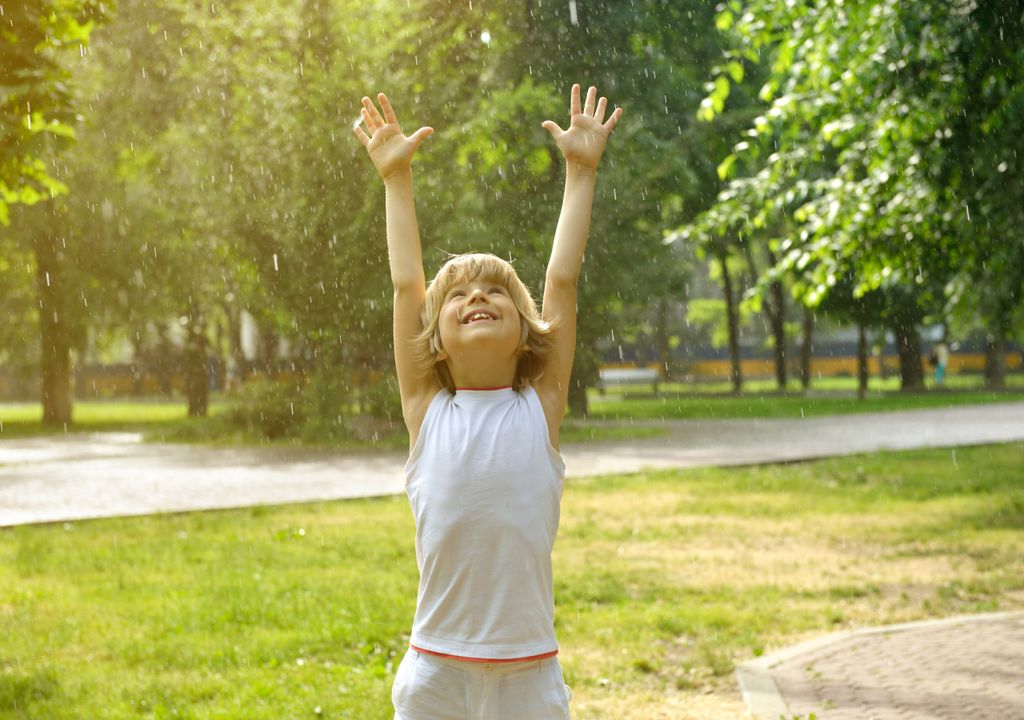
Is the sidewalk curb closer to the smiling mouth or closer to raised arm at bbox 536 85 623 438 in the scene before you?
raised arm at bbox 536 85 623 438

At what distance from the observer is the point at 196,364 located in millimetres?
33656

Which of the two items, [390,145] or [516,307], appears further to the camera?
[390,145]

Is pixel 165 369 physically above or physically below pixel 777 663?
above

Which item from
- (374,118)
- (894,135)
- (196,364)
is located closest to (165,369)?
(196,364)

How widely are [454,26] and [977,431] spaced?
45.9 feet

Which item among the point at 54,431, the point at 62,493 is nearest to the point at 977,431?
the point at 62,493

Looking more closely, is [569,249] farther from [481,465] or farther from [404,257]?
[481,465]

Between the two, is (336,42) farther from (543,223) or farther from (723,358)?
(723,358)

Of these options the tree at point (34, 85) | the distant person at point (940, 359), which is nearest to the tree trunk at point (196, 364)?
the tree at point (34, 85)

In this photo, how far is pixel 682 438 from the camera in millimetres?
22859

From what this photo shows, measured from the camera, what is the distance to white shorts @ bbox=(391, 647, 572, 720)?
8.90 feet

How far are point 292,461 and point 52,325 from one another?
14.8 metres

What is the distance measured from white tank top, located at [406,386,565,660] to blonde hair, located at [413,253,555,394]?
214mm

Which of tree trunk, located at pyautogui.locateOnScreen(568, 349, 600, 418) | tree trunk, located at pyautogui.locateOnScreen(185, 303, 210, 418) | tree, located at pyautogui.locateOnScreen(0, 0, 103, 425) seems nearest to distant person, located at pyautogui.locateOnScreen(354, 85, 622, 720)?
tree, located at pyautogui.locateOnScreen(0, 0, 103, 425)
